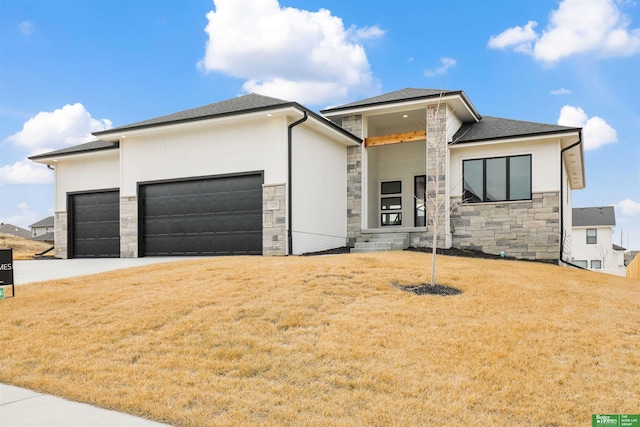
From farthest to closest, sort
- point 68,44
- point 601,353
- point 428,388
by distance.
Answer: point 68,44 → point 601,353 → point 428,388

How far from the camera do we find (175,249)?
1521cm

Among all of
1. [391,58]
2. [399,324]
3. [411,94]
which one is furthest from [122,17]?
[399,324]

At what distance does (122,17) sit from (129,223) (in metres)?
6.43

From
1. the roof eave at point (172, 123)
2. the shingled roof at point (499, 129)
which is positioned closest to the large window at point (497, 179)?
the shingled roof at point (499, 129)

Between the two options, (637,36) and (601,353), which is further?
(637,36)

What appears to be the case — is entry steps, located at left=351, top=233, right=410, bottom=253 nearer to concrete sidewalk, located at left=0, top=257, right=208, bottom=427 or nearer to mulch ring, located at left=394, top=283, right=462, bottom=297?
mulch ring, located at left=394, top=283, right=462, bottom=297

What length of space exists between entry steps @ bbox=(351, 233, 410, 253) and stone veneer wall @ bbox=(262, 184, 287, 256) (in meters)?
2.75

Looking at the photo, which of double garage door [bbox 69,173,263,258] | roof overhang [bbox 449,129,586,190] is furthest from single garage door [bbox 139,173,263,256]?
roof overhang [bbox 449,129,586,190]

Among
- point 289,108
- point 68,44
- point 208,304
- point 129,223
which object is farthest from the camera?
point 129,223

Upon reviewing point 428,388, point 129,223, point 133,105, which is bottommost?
point 428,388

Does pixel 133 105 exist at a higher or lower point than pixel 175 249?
higher

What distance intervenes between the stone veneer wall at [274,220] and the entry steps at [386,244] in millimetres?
2752

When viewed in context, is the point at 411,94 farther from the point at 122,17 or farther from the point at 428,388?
the point at 428,388

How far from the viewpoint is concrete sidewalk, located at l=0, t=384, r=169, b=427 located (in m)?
3.77
